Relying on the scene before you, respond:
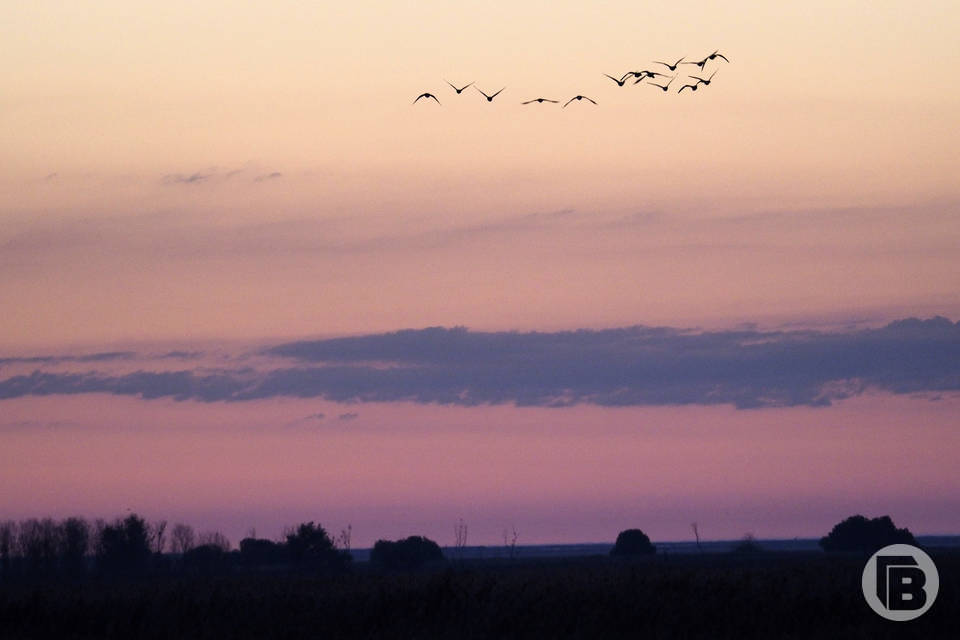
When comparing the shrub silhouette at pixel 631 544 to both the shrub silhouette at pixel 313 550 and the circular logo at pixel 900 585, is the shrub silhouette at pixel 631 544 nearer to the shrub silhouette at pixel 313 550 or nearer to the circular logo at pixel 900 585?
the shrub silhouette at pixel 313 550

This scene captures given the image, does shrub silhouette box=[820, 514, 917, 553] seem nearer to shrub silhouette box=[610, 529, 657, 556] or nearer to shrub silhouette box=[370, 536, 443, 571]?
shrub silhouette box=[610, 529, 657, 556]

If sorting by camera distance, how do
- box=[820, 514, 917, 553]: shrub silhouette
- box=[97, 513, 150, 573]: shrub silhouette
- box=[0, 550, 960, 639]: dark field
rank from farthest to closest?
box=[820, 514, 917, 553]: shrub silhouette → box=[97, 513, 150, 573]: shrub silhouette → box=[0, 550, 960, 639]: dark field

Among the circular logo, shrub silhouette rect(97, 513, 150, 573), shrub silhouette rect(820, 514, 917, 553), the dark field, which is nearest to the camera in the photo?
the dark field

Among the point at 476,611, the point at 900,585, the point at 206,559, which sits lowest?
the point at 476,611

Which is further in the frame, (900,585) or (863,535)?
(863,535)

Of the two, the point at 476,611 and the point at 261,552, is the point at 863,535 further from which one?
the point at 476,611

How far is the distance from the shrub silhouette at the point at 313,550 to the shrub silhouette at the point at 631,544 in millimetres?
32034

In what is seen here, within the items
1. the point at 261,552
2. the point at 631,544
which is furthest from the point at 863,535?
the point at 261,552

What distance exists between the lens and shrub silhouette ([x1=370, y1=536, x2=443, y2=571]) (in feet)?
340

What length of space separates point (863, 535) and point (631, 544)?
64.6 feet

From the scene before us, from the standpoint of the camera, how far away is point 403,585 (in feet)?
178

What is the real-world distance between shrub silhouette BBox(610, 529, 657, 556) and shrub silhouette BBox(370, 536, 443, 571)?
63.9 feet

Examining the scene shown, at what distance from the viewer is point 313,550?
9562 cm

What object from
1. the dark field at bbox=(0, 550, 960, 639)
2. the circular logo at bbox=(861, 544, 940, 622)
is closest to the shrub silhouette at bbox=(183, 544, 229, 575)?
the dark field at bbox=(0, 550, 960, 639)
